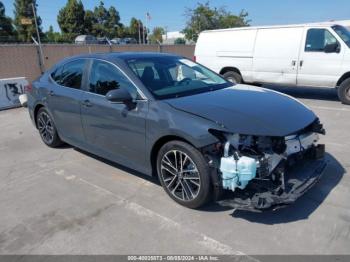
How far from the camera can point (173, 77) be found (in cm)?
414

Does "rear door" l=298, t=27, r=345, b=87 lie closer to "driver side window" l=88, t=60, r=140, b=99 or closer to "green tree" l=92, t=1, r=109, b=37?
"driver side window" l=88, t=60, r=140, b=99

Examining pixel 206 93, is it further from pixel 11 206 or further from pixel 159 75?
pixel 11 206

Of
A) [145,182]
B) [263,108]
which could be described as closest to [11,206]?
[145,182]

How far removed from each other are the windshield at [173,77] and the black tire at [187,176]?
2.18 feet

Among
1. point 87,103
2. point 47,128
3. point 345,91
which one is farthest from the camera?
point 345,91

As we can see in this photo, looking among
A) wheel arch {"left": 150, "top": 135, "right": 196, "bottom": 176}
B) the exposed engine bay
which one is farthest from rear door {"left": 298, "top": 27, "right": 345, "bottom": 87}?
wheel arch {"left": 150, "top": 135, "right": 196, "bottom": 176}

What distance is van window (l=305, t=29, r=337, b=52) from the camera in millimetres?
8164

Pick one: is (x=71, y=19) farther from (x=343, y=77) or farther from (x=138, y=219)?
(x=138, y=219)

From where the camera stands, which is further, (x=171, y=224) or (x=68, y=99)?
(x=68, y=99)

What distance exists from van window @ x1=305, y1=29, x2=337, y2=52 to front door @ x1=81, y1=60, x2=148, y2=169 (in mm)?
6316

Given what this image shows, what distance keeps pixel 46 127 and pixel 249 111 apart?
12.0 ft

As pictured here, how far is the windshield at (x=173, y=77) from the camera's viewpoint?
3.78 meters

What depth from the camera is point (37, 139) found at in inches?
245

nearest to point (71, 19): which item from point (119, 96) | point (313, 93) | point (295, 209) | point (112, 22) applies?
point (112, 22)
